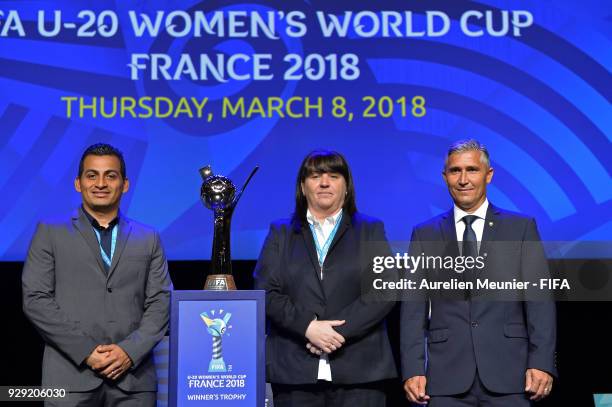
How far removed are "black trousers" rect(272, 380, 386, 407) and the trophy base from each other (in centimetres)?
46

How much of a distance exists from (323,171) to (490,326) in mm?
921

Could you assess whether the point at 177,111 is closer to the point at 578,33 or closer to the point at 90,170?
the point at 90,170

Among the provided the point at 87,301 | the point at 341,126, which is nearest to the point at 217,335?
the point at 87,301

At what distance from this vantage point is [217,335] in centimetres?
329

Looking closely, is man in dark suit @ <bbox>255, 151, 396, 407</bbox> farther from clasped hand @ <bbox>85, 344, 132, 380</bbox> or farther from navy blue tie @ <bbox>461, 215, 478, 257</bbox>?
clasped hand @ <bbox>85, 344, 132, 380</bbox>

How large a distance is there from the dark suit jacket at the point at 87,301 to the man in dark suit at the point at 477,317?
104 cm

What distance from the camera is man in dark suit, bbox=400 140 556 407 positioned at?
10.6 ft

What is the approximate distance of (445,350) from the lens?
10.9 feet

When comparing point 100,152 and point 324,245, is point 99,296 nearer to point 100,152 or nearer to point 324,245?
point 100,152

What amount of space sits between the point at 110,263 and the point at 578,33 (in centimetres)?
273

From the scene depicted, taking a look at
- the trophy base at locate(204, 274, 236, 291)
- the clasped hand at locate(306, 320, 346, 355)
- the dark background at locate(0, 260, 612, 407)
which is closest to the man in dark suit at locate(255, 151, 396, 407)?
the clasped hand at locate(306, 320, 346, 355)

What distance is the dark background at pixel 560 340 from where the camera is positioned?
14.6 feet

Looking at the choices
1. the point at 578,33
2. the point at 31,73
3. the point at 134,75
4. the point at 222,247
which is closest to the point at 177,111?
the point at 134,75

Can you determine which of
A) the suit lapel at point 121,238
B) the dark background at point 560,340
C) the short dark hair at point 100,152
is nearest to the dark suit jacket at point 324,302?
the suit lapel at point 121,238
